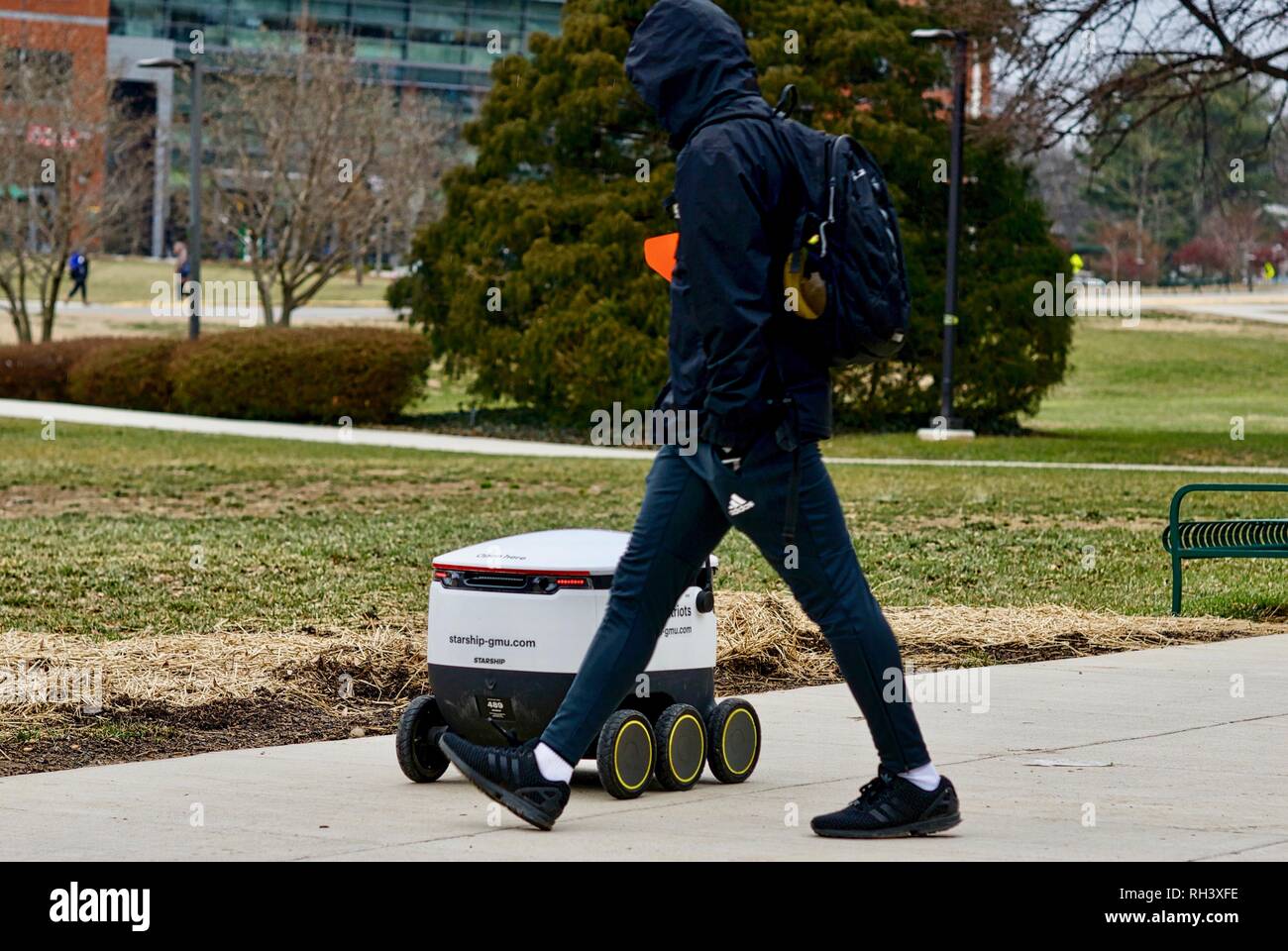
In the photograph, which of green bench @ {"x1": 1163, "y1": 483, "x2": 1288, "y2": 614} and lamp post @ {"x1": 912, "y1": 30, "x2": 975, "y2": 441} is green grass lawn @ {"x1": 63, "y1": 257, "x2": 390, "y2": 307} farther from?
green bench @ {"x1": 1163, "y1": 483, "x2": 1288, "y2": 614}

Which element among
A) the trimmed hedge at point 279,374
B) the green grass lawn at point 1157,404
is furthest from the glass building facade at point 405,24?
the trimmed hedge at point 279,374

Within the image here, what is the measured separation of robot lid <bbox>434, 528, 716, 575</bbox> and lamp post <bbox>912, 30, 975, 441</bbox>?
21.6m

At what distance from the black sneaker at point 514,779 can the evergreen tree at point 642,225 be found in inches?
904

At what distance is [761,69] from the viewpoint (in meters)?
29.2

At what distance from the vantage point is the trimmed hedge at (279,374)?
29891 mm

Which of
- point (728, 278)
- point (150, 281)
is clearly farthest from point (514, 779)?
point (150, 281)

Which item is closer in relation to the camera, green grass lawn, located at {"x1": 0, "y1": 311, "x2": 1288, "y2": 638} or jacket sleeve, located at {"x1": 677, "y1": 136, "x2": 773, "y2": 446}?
jacket sleeve, located at {"x1": 677, "y1": 136, "x2": 773, "y2": 446}

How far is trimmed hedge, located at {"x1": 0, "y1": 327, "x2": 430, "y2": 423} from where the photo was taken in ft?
98.1

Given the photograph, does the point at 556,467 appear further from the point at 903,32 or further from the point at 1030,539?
the point at 903,32

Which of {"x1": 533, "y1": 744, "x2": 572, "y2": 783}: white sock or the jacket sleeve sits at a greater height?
the jacket sleeve

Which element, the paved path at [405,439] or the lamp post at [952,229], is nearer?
the paved path at [405,439]

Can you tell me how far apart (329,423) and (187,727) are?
23.3 meters

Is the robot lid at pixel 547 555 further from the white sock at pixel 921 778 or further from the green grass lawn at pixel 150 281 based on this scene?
the green grass lawn at pixel 150 281

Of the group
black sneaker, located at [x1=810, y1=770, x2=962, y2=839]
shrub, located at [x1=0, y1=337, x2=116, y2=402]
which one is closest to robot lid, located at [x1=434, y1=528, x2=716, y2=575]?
black sneaker, located at [x1=810, y1=770, x2=962, y2=839]
